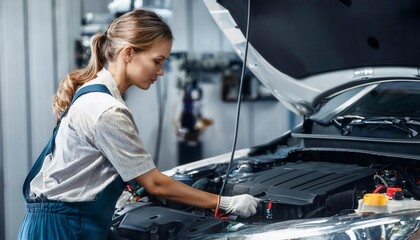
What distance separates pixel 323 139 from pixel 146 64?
102cm

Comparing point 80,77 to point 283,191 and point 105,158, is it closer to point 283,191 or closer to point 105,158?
point 105,158

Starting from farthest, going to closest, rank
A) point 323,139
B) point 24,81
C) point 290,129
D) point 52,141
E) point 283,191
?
point 24,81 → point 290,129 → point 323,139 → point 283,191 → point 52,141

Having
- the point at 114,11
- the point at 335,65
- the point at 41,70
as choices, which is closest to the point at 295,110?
the point at 335,65

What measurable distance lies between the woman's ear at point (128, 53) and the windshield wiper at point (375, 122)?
3.65ft

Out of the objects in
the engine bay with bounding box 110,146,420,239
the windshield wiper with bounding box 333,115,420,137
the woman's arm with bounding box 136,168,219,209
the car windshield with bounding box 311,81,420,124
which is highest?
the car windshield with bounding box 311,81,420,124

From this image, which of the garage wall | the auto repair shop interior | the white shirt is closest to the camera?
the white shirt

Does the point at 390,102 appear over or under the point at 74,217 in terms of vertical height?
over

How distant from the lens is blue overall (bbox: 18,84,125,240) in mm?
1703

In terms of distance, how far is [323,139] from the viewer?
8.01 feet

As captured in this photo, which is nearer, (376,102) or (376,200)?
(376,200)

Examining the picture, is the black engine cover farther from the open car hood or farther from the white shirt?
the white shirt

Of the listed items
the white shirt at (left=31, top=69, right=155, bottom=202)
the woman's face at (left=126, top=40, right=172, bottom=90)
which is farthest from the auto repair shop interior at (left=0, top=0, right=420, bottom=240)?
the woman's face at (left=126, top=40, right=172, bottom=90)

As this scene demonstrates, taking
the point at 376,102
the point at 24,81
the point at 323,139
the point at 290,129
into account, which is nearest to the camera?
the point at 323,139

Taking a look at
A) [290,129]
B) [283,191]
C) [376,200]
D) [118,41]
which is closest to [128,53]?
[118,41]
